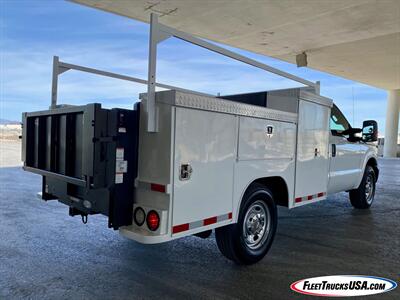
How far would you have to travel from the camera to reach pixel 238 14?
10.9 m

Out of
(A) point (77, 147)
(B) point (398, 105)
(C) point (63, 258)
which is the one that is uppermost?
(B) point (398, 105)

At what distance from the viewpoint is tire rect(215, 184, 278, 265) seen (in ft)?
12.5

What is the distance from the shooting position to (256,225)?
420cm

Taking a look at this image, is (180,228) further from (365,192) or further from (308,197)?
(365,192)

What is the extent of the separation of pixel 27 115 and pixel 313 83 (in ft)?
12.4

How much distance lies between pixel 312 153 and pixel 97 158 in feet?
10.1

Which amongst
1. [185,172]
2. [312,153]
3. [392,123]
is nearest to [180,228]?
[185,172]

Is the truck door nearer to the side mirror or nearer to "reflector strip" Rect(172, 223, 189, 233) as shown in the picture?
the side mirror

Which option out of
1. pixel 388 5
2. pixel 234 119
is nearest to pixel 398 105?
pixel 388 5

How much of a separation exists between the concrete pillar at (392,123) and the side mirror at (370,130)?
25167 millimetres

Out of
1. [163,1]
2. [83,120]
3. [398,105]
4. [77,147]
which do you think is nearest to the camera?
[83,120]

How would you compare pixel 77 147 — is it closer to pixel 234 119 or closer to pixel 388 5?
pixel 234 119

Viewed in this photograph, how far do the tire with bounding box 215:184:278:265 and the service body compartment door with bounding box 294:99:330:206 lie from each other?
1.83ft

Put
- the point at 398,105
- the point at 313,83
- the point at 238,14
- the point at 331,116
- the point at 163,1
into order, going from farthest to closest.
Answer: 1. the point at 398,105
2. the point at 238,14
3. the point at 163,1
4. the point at 331,116
5. the point at 313,83
